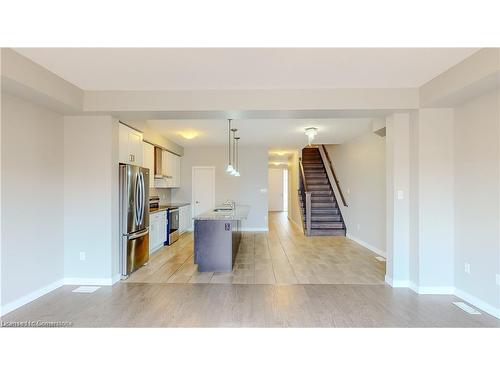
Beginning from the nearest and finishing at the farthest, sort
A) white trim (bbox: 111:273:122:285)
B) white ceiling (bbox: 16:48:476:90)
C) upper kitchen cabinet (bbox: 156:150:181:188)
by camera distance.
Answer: white ceiling (bbox: 16:48:476:90) < white trim (bbox: 111:273:122:285) < upper kitchen cabinet (bbox: 156:150:181:188)

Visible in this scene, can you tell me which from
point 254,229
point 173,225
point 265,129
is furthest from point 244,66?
point 254,229

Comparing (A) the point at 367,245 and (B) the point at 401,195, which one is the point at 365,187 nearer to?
(A) the point at 367,245

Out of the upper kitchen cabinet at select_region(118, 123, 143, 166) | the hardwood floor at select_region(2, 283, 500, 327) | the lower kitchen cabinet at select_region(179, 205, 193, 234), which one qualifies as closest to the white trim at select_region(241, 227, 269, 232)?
the lower kitchen cabinet at select_region(179, 205, 193, 234)

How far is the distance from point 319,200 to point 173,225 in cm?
452

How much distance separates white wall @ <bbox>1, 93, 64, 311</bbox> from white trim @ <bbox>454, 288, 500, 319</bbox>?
5.13m

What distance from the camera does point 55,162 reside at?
137 inches

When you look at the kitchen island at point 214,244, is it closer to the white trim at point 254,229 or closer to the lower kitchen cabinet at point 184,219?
the lower kitchen cabinet at point 184,219

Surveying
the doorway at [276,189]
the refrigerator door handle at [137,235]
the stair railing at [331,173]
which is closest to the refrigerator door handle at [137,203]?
the refrigerator door handle at [137,235]

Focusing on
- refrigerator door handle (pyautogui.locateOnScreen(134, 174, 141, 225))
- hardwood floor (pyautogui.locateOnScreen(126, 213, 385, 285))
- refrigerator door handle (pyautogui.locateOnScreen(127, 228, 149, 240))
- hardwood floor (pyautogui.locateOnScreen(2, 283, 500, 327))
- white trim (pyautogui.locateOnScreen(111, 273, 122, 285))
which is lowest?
hardwood floor (pyautogui.locateOnScreen(126, 213, 385, 285))

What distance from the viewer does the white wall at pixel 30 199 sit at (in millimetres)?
2783

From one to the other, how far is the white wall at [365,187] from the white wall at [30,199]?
218 inches

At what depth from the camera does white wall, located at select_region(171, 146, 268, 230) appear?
796 centimetres

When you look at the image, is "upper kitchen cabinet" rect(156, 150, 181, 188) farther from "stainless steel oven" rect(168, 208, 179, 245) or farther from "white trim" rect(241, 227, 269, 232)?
"white trim" rect(241, 227, 269, 232)
